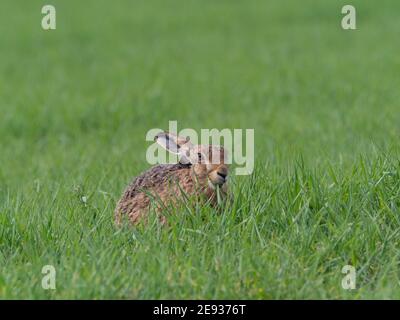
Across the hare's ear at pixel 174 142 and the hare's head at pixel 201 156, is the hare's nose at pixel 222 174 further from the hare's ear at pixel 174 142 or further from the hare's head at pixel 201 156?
the hare's ear at pixel 174 142

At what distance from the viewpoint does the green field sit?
502 centimetres

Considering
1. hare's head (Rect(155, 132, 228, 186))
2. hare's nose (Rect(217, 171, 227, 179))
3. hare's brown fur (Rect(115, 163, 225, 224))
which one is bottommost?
hare's brown fur (Rect(115, 163, 225, 224))

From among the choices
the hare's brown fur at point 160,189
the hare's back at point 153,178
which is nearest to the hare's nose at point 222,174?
the hare's brown fur at point 160,189

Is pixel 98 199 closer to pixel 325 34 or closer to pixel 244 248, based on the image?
pixel 244 248

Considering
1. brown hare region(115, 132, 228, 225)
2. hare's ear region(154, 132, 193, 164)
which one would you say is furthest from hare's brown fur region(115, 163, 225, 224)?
hare's ear region(154, 132, 193, 164)

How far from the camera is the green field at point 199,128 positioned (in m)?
5.02

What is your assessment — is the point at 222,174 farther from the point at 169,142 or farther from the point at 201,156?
the point at 169,142

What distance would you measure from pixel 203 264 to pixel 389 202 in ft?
4.37

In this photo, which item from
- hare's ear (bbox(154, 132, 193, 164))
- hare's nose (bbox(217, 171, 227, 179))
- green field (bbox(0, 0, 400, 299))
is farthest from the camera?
hare's ear (bbox(154, 132, 193, 164))

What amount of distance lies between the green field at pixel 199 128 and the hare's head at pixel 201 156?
8.2 inches

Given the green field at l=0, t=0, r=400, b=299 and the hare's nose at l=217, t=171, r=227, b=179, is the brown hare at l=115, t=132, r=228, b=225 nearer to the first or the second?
the hare's nose at l=217, t=171, r=227, b=179

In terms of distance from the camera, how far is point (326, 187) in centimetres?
585

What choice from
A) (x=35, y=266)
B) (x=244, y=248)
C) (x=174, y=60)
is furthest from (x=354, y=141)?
(x=174, y=60)

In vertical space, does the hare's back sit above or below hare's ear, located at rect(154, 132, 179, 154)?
below
